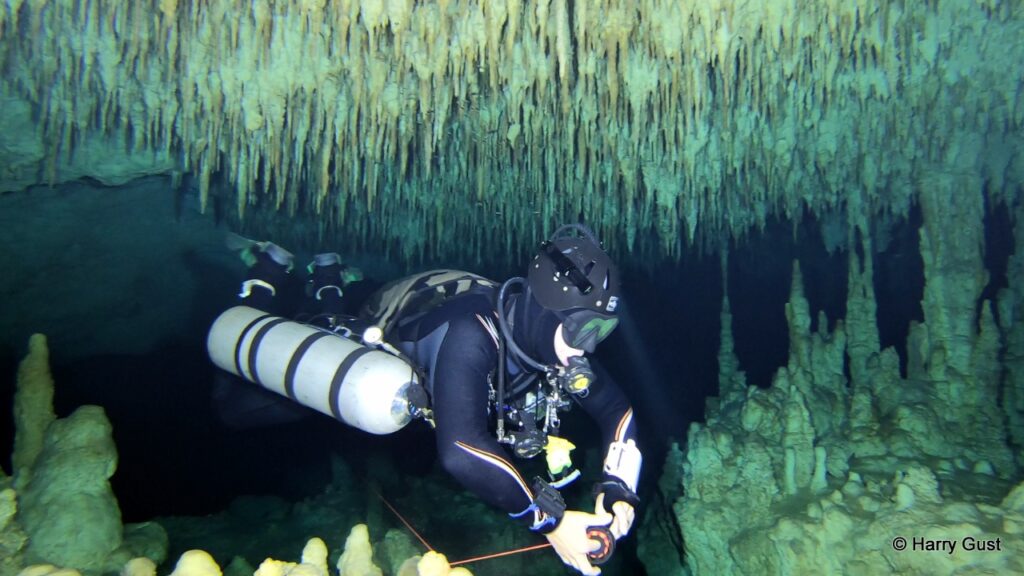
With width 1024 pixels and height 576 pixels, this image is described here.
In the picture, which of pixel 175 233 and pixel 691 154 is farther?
pixel 175 233

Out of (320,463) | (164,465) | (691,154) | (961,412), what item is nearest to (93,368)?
(164,465)

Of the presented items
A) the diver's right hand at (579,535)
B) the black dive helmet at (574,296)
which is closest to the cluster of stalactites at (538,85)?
the black dive helmet at (574,296)

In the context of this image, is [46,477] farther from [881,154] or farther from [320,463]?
[881,154]

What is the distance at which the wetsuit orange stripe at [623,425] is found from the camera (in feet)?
11.3

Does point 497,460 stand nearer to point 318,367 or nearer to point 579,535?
point 579,535

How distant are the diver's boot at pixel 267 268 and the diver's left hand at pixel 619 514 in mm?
3416

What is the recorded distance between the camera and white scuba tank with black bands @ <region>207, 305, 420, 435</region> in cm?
319

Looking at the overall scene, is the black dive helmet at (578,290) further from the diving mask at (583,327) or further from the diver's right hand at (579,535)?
the diver's right hand at (579,535)

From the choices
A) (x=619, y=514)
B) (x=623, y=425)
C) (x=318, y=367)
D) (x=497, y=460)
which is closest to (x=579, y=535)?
(x=619, y=514)

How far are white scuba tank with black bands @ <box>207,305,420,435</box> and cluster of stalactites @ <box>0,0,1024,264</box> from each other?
1.47 m

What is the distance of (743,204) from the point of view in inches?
337

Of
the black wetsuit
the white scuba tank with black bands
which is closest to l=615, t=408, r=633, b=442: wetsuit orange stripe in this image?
the black wetsuit

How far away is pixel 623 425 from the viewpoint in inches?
138

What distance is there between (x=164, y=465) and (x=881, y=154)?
10566 millimetres
